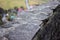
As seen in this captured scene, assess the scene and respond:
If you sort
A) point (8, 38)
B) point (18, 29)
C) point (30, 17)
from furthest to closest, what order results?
point (30, 17)
point (18, 29)
point (8, 38)

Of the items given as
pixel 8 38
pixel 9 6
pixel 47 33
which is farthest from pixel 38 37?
pixel 9 6

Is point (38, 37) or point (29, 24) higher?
point (38, 37)

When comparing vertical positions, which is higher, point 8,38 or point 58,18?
point 58,18

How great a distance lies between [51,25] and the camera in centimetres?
45

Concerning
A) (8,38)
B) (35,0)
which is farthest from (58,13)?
(35,0)

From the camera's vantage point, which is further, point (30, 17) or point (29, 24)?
point (30, 17)

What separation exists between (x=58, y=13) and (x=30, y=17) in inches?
54.2

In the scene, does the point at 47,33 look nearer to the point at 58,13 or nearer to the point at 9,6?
the point at 58,13

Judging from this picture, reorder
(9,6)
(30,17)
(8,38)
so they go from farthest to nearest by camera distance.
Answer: (9,6)
(30,17)
(8,38)

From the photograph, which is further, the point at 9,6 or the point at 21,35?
the point at 9,6

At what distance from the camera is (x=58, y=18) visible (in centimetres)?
44

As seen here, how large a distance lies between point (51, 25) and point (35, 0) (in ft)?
13.3

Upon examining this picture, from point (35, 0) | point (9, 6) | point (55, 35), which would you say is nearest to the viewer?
point (55, 35)

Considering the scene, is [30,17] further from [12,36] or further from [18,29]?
[12,36]
